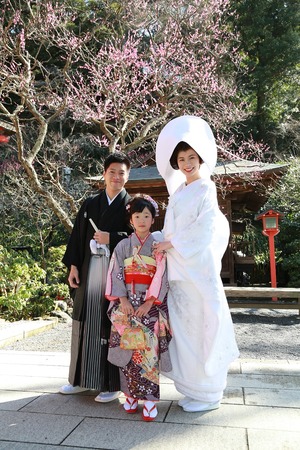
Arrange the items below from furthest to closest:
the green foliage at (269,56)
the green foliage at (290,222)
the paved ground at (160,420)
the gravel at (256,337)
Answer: the green foliage at (269,56) → the green foliage at (290,222) → the gravel at (256,337) → the paved ground at (160,420)

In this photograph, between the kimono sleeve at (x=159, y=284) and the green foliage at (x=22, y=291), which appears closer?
the kimono sleeve at (x=159, y=284)

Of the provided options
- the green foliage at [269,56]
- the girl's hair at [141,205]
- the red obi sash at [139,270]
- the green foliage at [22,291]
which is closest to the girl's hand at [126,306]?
the red obi sash at [139,270]

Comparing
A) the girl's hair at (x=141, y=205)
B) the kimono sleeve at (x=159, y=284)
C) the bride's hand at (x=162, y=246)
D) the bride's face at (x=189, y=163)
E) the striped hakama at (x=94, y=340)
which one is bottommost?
the striped hakama at (x=94, y=340)

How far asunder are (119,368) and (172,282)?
62cm

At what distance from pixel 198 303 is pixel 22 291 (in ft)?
15.9

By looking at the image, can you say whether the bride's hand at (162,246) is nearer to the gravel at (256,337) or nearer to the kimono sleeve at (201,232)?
the kimono sleeve at (201,232)

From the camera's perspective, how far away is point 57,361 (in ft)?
12.0

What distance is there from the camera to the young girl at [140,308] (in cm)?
232

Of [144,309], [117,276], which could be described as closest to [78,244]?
[117,276]

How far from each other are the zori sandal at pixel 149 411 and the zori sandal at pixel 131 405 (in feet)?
0.37

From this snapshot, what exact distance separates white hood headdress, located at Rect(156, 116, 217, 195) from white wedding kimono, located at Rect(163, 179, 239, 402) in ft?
0.67

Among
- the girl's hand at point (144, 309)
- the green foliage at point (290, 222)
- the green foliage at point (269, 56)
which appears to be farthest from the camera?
the green foliage at point (269, 56)

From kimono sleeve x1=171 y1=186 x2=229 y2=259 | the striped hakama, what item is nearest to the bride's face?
kimono sleeve x1=171 y1=186 x2=229 y2=259

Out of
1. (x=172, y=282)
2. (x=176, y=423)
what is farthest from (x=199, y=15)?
(x=176, y=423)
